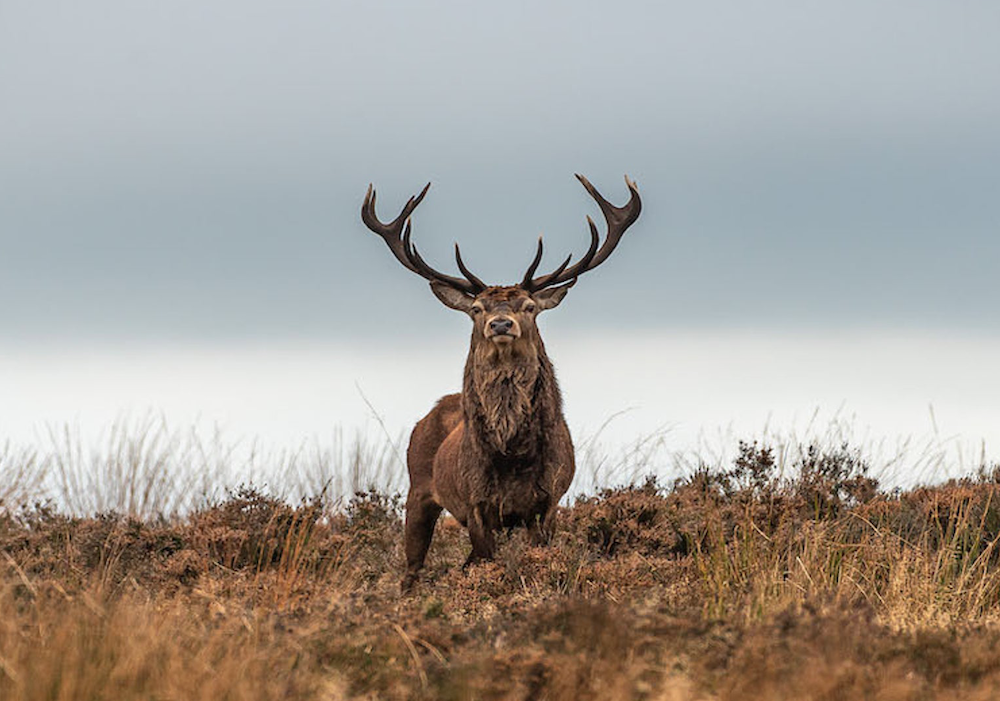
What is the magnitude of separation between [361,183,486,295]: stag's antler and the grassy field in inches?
91.2

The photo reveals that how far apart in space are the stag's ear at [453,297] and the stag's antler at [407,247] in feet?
0.26

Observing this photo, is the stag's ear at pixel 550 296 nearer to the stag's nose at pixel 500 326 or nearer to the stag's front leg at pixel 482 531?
the stag's nose at pixel 500 326

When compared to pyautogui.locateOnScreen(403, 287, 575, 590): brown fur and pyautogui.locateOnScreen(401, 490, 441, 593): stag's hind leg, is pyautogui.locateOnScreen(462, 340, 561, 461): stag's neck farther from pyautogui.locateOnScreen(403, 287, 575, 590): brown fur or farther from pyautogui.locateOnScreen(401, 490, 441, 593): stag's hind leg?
pyautogui.locateOnScreen(401, 490, 441, 593): stag's hind leg

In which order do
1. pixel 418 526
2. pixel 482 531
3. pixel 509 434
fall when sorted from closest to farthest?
pixel 509 434 → pixel 482 531 → pixel 418 526

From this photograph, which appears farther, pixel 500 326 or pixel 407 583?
pixel 407 583

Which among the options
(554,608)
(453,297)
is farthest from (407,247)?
(554,608)

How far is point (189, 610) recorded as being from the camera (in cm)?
765

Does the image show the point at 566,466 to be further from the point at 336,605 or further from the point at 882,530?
the point at 336,605

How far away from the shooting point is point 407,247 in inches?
475

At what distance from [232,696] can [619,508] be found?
7.26 m

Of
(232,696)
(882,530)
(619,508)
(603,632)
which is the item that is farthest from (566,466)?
(232,696)

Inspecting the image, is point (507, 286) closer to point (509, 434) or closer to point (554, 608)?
point (509, 434)

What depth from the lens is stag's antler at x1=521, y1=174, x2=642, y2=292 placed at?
11180 mm

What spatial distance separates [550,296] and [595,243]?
2.64 ft
